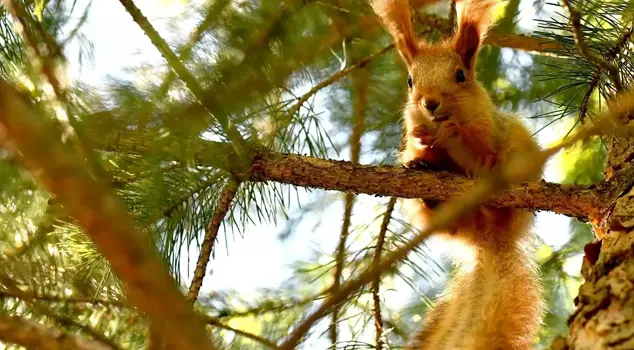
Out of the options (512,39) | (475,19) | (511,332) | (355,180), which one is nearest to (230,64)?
(355,180)

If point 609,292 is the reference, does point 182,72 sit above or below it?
above

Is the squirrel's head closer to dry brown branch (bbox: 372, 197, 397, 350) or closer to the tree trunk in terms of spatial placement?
dry brown branch (bbox: 372, 197, 397, 350)

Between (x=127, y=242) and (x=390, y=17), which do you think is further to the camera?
(x=390, y=17)

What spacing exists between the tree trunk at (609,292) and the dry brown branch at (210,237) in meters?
0.77

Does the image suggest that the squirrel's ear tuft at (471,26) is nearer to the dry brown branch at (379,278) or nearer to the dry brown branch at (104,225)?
the dry brown branch at (379,278)

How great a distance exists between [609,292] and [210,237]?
0.87 meters

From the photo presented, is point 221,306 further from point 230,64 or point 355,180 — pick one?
point 230,64

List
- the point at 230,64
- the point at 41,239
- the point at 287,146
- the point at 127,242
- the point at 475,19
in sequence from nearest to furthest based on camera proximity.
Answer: the point at 127,242, the point at 230,64, the point at 41,239, the point at 287,146, the point at 475,19

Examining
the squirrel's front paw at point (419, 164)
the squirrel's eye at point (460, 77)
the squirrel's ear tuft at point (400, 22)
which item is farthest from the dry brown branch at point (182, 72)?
the squirrel's eye at point (460, 77)

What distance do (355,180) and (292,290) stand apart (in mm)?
847

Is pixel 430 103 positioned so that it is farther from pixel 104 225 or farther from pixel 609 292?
pixel 104 225

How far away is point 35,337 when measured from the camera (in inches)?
33.6

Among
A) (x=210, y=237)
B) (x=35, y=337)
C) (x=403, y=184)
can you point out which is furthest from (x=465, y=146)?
(x=35, y=337)

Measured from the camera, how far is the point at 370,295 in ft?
7.80
